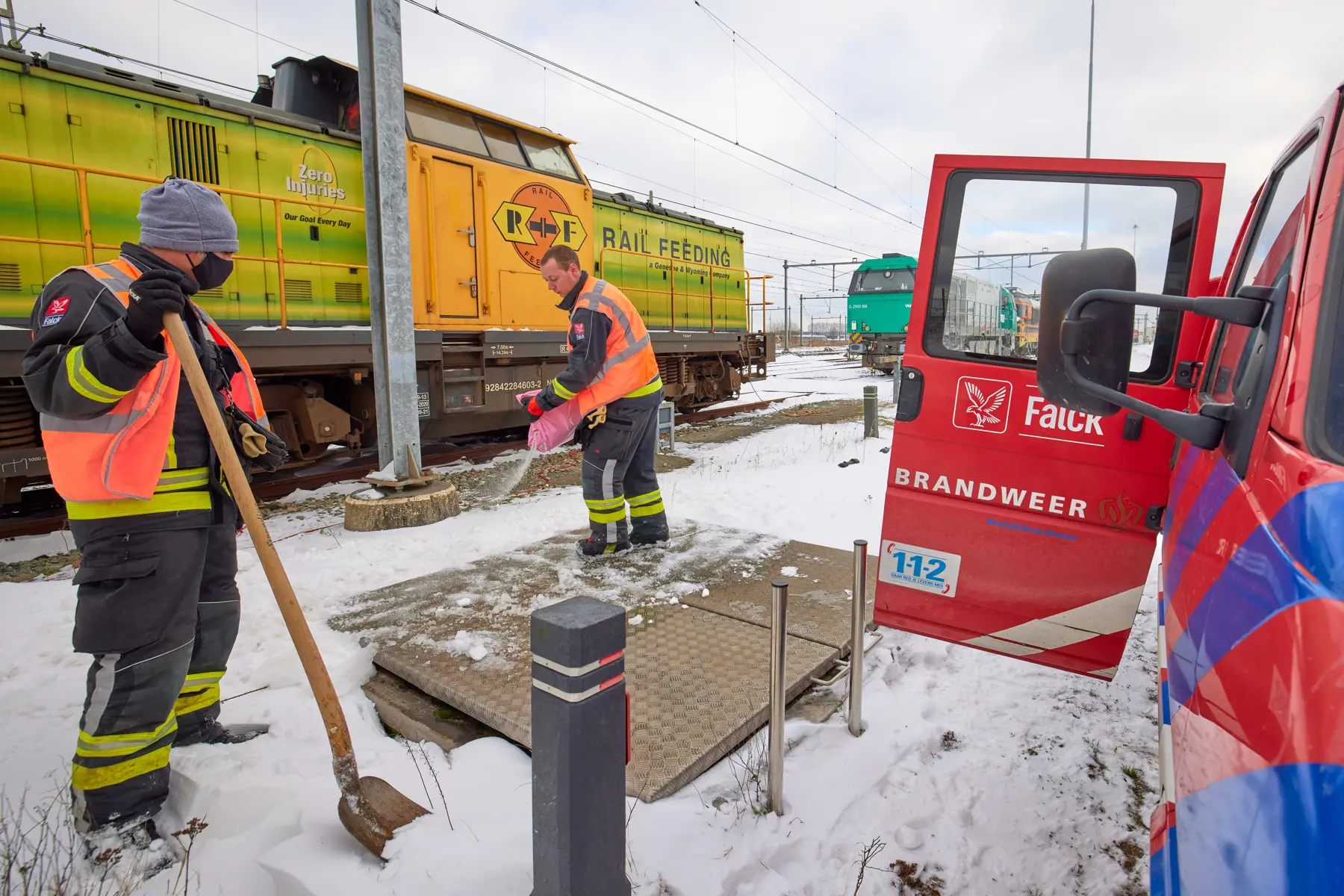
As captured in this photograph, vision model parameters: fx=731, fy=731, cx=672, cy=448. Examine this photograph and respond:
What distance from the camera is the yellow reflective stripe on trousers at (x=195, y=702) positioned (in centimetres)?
249

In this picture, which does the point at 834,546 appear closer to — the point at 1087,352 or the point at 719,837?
the point at 719,837

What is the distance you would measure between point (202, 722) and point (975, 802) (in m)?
A: 2.64

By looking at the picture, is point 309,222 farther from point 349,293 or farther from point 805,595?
point 805,595

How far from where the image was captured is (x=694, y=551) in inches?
187

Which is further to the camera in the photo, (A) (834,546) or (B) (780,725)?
(A) (834,546)

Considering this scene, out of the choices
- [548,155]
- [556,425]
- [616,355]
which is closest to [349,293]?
[548,155]

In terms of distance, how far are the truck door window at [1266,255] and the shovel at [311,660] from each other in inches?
94.5

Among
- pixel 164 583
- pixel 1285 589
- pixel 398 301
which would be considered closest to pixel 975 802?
pixel 1285 589

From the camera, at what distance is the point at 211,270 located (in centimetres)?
229

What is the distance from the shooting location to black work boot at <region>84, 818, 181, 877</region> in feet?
6.45

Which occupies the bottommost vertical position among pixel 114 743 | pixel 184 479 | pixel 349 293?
pixel 114 743

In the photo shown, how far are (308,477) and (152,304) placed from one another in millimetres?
5502

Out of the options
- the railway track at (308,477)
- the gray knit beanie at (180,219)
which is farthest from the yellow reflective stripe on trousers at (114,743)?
the railway track at (308,477)

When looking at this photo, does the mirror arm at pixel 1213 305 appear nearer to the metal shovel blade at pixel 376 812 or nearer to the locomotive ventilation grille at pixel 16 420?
the metal shovel blade at pixel 376 812
